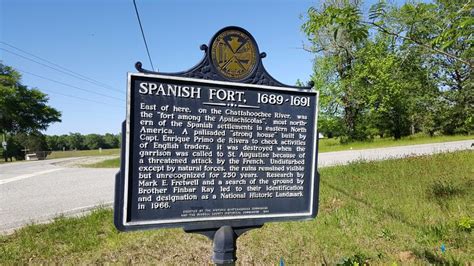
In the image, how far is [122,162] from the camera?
8.74 feet

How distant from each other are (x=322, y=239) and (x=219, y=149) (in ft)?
8.96

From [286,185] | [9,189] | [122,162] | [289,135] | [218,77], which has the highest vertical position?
[218,77]

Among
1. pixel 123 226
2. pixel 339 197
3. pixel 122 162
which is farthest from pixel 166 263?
pixel 339 197

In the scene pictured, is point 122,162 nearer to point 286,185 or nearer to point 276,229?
point 286,185

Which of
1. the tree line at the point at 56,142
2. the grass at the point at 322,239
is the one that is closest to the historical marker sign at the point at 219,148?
the grass at the point at 322,239

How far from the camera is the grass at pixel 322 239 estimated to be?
425 cm

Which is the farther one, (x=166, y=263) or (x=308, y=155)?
(x=166, y=263)

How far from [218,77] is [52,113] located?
45.9 metres

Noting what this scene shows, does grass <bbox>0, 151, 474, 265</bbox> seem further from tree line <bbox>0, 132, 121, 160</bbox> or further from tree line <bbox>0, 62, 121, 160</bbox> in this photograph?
tree line <bbox>0, 132, 121, 160</bbox>

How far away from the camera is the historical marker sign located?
2.74m

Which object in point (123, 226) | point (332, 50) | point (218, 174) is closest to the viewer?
point (123, 226)

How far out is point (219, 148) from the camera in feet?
9.85

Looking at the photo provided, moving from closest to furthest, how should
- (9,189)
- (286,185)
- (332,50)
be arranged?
(286,185), (9,189), (332,50)

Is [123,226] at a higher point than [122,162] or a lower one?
lower
